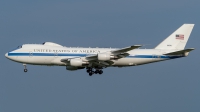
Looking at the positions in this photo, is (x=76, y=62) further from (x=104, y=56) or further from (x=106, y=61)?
(x=106, y=61)

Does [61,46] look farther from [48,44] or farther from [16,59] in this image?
[16,59]

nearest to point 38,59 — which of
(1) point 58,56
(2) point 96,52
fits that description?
(1) point 58,56

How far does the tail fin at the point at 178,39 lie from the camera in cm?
8982

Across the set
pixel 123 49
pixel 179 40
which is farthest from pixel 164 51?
pixel 123 49

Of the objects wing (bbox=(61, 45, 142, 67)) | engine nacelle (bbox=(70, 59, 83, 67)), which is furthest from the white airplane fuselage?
engine nacelle (bbox=(70, 59, 83, 67))

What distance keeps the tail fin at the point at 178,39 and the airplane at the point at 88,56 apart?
3.31 ft

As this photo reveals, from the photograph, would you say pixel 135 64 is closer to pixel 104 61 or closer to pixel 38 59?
pixel 104 61

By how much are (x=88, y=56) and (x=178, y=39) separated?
659 inches

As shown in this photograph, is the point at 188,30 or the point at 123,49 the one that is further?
the point at 188,30

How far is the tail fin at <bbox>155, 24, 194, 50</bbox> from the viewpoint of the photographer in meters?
89.8

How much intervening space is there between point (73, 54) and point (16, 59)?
8.88 metres

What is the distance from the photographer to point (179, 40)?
296 ft

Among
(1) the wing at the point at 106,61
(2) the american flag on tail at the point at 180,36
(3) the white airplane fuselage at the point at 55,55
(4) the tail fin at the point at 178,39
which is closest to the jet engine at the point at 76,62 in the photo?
(1) the wing at the point at 106,61

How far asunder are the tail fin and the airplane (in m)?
1.01
